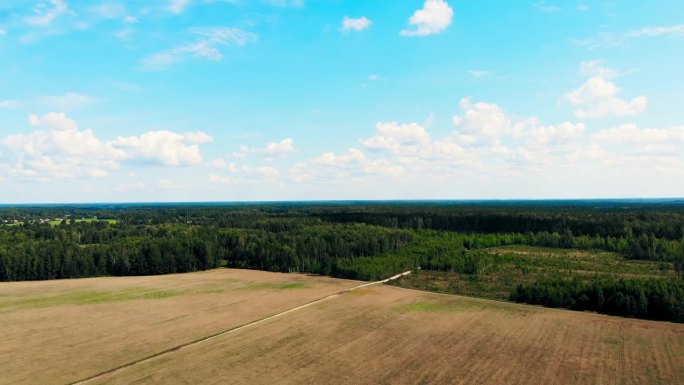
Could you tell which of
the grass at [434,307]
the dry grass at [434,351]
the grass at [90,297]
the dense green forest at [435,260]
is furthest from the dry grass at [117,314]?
the grass at [434,307]

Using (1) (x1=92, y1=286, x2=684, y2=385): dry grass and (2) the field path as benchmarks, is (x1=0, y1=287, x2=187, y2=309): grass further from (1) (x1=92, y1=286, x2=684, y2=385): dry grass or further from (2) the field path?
(1) (x1=92, y1=286, x2=684, y2=385): dry grass

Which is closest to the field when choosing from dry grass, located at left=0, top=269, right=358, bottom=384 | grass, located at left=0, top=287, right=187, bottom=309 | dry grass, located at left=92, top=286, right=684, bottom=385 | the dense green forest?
dry grass, located at left=92, top=286, right=684, bottom=385

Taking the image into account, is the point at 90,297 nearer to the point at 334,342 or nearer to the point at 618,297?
the point at 334,342

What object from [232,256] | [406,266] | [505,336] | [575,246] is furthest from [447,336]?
[575,246]

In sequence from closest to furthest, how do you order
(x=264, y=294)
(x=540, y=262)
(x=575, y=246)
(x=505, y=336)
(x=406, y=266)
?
(x=505, y=336) → (x=264, y=294) → (x=406, y=266) → (x=540, y=262) → (x=575, y=246)

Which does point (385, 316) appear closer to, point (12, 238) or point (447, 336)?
point (447, 336)

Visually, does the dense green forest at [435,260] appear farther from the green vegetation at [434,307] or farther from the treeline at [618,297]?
the green vegetation at [434,307]
